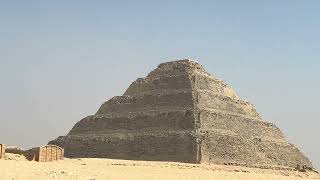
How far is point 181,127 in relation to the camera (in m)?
60.4

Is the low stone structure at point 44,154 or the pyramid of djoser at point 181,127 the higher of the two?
the pyramid of djoser at point 181,127

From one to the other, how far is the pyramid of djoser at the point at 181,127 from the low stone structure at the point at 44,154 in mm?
22316

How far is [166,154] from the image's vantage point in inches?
2265

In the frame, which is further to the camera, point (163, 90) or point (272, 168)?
point (163, 90)

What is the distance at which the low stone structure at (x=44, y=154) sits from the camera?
3247 cm

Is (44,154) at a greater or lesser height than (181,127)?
lesser

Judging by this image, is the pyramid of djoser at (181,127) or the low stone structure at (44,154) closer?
the low stone structure at (44,154)

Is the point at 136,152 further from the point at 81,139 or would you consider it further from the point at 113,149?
the point at 81,139

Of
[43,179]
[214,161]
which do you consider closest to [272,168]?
[214,161]

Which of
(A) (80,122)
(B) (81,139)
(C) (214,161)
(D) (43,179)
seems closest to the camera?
(D) (43,179)

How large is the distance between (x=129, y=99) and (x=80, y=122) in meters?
6.80

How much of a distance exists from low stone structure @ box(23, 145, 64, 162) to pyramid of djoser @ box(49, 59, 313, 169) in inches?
879

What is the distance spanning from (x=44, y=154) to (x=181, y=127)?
28.3m

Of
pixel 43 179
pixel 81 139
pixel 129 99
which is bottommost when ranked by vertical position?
A: pixel 43 179
